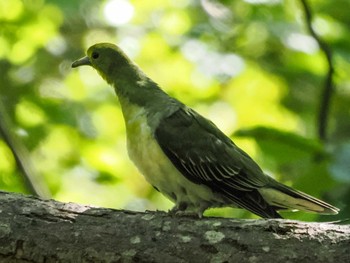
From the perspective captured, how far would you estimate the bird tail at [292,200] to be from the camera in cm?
565

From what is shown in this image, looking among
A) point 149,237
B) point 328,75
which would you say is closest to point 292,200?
point 149,237

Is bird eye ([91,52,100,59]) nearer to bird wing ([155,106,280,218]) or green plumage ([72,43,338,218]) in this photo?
green plumage ([72,43,338,218])

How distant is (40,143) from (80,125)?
46 cm

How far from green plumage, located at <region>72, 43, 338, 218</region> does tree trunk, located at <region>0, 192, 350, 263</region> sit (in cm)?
69

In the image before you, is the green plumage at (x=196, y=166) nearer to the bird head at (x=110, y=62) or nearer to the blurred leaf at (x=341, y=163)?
the blurred leaf at (x=341, y=163)

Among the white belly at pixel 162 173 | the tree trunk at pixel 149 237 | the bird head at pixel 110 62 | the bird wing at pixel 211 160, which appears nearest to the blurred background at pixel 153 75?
the bird head at pixel 110 62

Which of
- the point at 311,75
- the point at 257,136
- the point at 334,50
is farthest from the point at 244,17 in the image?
the point at 257,136

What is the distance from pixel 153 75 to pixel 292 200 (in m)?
5.24

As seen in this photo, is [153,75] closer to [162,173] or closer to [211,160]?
[211,160]

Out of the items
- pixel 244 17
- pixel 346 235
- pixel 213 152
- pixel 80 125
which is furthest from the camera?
pixel 244 17

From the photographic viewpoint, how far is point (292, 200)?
18.9 ft

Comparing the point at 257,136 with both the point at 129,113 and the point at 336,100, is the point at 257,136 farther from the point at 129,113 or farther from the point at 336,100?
the point at 336,100

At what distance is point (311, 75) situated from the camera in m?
9.40

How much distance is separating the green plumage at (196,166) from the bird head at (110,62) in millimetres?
526
